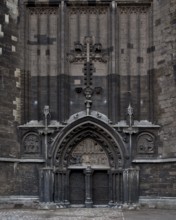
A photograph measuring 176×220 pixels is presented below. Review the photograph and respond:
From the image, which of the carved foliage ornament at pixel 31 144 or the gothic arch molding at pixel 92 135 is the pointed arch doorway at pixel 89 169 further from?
the carved foliage ornament at pixel 31 144

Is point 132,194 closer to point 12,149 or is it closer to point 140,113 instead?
point 140,113

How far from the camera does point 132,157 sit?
58.1ft

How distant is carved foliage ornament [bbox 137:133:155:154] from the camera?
1784 centimetres

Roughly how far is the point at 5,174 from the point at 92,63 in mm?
5236

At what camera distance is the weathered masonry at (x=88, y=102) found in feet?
57.4

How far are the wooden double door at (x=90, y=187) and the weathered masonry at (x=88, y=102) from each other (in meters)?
0.04

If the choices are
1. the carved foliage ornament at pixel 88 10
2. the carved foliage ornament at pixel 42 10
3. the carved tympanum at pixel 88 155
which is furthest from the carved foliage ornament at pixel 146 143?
the carved foliage ornament at pixel 42 10

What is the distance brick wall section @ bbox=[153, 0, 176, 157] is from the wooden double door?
2.44 metres

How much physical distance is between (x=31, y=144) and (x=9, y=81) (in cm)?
243

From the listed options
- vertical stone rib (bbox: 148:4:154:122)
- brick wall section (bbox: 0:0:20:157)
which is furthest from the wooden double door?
vertical stone rib (bbox: 148:4:154:122)

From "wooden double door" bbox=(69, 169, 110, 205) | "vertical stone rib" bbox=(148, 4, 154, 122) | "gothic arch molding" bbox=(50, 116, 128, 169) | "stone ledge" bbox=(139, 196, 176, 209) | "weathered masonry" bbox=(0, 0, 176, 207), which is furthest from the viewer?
"vertical stone rib" bbox=(148, 4, 154, 122)

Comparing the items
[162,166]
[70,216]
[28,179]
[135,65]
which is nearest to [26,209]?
[28,179]

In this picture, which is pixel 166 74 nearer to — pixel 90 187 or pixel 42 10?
pixel 90 187

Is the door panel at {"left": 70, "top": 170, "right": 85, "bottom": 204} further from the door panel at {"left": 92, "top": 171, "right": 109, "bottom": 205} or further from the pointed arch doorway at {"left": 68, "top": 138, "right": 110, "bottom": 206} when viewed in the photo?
the door panel at {"left": 92, "top": 171, "right": 109, "bottom": 205}
